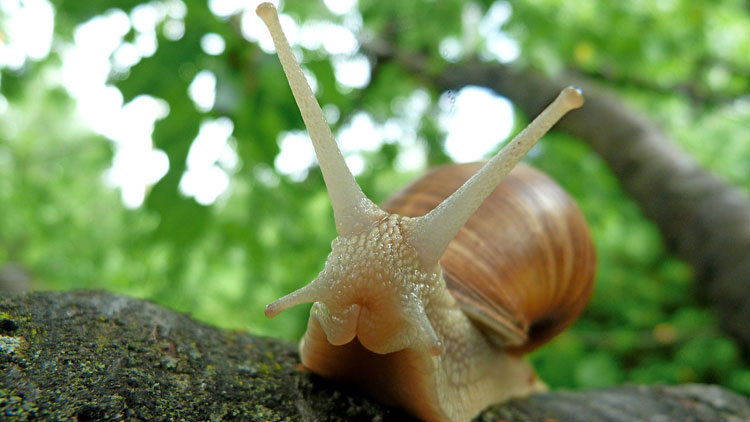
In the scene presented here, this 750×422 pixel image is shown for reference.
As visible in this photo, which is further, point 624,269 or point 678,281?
point 624,269

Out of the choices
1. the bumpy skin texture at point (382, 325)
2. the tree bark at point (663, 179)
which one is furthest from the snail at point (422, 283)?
the tree bark at point (663, 179)

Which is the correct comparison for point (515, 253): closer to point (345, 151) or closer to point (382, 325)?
point (382, 325)

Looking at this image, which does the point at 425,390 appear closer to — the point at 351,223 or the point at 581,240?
the point at 351,223

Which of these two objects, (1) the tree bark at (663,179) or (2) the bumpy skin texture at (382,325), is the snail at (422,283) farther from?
(1) the tree bark at (663,179)

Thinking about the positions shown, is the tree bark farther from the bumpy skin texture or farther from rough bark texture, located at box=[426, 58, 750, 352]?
the bumpy skin texture

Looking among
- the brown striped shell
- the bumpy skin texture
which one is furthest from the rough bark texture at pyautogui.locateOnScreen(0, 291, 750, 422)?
the brown striped shell

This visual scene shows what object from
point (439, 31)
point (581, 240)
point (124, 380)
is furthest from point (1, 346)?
point (439, 31)
